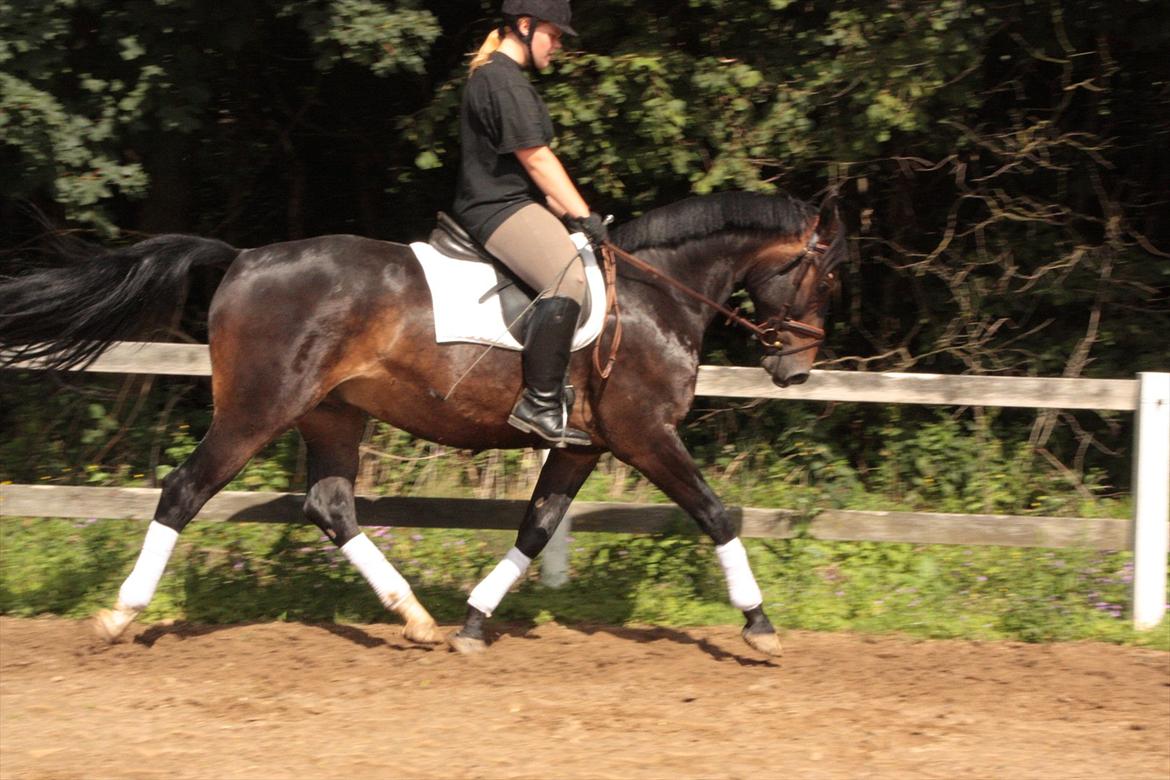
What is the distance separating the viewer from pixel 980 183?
9844 mm

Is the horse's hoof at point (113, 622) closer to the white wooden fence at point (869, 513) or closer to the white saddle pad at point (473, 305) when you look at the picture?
the white wooden fence at point (869, 513)

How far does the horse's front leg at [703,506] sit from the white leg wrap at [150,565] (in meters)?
2.15

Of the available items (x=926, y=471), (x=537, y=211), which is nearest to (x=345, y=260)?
(x=537, y=211)

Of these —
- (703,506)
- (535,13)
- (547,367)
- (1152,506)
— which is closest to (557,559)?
(703,506)

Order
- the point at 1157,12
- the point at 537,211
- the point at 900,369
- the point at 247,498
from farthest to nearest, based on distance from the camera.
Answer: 1. the point at 900,369
2. the point at 1157,12
3. the point at 247,498
4. the point at 537,211

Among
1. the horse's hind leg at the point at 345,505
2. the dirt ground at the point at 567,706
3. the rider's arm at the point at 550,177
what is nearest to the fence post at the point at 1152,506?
the dirt ground at the point at 567,706

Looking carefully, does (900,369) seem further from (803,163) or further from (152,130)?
(152,130)

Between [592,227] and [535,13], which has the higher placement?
[535,13]

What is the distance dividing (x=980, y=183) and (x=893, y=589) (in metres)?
4.15

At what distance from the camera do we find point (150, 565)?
5992 mm

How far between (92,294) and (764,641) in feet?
12.0

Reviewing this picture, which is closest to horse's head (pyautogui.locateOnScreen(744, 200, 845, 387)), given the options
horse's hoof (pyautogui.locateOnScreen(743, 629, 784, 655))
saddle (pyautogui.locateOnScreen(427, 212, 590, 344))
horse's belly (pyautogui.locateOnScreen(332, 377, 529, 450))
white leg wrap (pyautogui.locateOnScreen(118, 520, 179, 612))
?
saddle (pyautogui.locateOnScreen(427, 212, 590, 344))

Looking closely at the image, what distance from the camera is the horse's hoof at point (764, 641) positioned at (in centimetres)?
602

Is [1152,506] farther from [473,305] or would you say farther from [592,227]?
[473,305]
